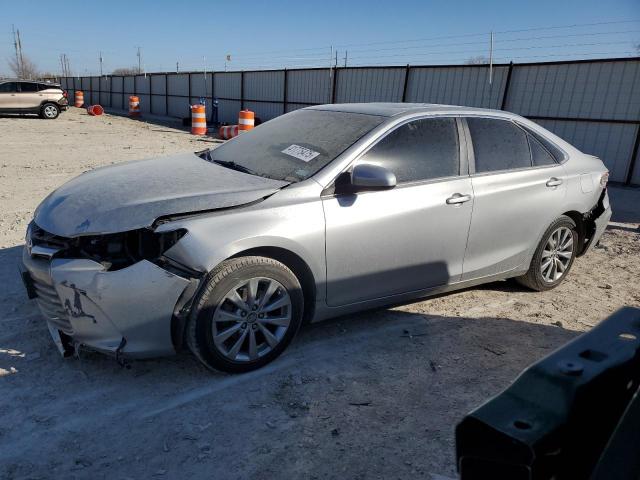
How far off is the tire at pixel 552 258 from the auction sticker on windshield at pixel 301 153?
227 centimetres

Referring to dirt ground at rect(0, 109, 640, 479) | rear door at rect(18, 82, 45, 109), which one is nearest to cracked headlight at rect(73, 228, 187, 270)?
dirt ground at rect(0, 109, 640, 479)

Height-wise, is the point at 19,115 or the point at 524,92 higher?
the point at 524,92

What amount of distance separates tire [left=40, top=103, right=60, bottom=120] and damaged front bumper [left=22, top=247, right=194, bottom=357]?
22.4m

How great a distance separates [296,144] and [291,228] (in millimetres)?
932

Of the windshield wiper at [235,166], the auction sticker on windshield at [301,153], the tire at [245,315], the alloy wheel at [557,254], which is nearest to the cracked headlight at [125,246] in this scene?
the tire at [245,315]

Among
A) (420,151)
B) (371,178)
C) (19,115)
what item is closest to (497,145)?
(420,151)

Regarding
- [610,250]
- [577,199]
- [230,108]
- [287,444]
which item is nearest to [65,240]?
[287,444]

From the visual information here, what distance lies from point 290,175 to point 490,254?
70.9 inches

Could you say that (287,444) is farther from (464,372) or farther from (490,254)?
(490,254)

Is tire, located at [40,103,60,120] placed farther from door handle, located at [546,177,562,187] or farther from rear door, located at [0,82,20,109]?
door handle, located at [546,177,562,187]

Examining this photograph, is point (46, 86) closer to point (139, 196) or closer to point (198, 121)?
point (198, 121)

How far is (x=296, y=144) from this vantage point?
12.5ft

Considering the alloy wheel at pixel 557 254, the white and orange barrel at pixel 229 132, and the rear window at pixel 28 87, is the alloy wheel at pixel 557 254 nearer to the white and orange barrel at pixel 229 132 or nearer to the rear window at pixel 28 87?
the white and orange barrel at pixel 229 132

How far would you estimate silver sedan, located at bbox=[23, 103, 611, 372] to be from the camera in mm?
2846
